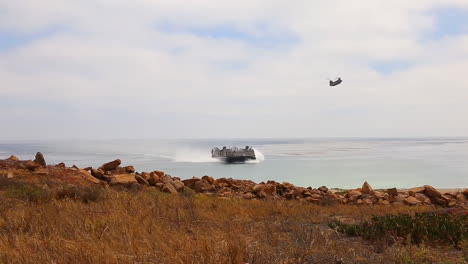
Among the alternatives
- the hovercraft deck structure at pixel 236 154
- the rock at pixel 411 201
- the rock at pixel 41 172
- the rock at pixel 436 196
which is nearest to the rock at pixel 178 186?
the rock at pixel 41 172

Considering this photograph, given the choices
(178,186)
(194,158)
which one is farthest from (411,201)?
(194,158)

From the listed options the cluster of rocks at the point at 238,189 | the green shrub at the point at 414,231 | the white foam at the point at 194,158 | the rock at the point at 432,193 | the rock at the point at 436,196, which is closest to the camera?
the green shrub at the point at 414,231

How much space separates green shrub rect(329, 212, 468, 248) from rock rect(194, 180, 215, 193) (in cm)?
1164

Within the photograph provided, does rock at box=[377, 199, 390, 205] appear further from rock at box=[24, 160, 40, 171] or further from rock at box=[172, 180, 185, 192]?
rock at box=[24, 160, 40, 171]

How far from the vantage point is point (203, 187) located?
19.4m

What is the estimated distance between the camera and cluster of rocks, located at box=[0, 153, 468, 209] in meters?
17.3

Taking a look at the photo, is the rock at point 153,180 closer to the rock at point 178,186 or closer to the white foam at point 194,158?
the rock at point 178,186

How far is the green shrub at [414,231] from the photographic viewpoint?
694 centimetres

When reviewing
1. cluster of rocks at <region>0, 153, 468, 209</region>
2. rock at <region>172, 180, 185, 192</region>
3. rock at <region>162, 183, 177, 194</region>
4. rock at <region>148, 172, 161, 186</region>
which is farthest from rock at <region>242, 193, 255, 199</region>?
rock at <region>148, 172, 161, 186</region>

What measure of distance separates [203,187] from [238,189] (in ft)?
6.43

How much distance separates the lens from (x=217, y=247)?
482 cm

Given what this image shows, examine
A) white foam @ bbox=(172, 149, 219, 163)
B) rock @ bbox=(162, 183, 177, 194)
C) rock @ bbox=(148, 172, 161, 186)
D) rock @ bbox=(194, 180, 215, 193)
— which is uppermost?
rock @ bbox=(148, 172, 161, 186)

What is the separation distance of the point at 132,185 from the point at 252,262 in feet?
42.7

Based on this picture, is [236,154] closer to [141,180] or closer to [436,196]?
[436,196]
